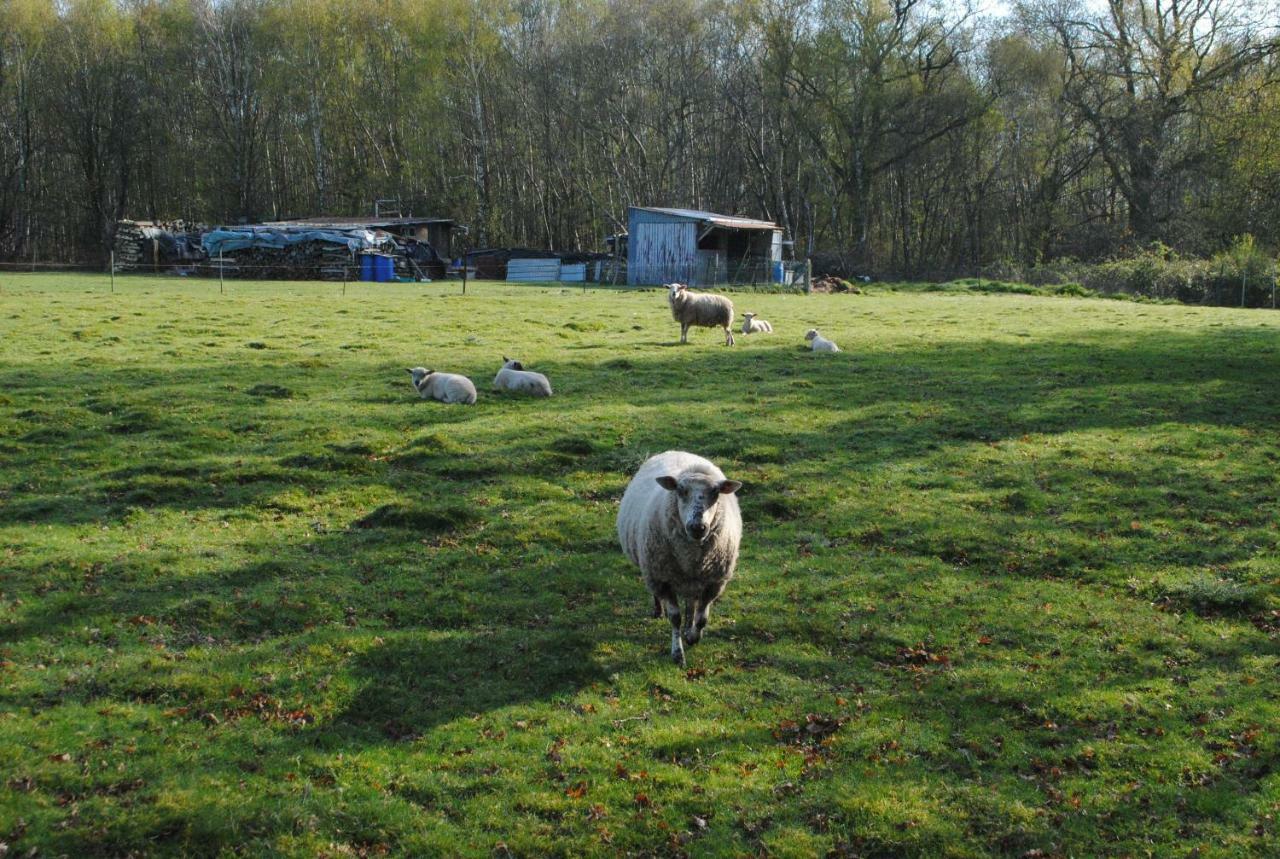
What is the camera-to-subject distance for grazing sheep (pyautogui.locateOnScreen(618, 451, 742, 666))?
8.67 meters

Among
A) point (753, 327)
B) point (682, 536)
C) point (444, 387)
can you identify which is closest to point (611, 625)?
point (682, 536)

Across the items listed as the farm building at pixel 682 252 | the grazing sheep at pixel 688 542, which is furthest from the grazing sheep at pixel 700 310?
the farm building at pixel 682 252

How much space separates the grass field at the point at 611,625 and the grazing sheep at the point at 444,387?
1.48 ft

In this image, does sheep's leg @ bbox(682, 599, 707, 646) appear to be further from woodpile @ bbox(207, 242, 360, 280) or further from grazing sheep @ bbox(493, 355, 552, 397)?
woodpile @ bbox(207, 242, 360, 280)

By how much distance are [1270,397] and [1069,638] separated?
13.8m

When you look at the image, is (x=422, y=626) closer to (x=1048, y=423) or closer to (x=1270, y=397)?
(x=1048, y=423)

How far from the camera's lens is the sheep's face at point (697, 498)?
8398 mm

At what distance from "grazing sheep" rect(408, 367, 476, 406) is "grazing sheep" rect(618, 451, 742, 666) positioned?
30.3 ft

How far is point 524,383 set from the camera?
62.3ft

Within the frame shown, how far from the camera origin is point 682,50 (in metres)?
72.4

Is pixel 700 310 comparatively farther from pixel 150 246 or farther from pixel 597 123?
pixel 597 123

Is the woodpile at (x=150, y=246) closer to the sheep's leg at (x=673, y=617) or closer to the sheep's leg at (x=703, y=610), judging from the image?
the sheep's leg at (x=673, y=617)

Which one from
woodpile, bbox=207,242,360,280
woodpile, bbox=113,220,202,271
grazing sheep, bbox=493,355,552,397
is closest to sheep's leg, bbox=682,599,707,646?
grazing sheep, bbox=493,355,552,397

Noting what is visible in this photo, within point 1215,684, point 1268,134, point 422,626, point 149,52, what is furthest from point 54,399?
point 149,52
